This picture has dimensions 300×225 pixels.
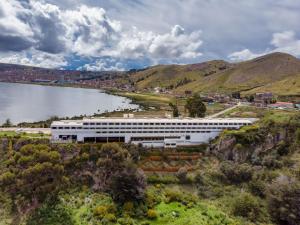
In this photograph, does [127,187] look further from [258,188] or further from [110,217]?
[258,188]

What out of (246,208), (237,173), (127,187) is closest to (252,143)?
(237,173)

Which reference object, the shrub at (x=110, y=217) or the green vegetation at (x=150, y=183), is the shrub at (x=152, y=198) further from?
the shrub at (x=110, y=217)

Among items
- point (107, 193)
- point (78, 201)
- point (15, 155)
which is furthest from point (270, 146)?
point (15, 155)

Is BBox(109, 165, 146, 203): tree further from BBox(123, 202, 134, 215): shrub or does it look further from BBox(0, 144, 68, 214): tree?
BBox(0, 144, 68, 214): tree

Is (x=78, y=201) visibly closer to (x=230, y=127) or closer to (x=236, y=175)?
(x=236, y=175)

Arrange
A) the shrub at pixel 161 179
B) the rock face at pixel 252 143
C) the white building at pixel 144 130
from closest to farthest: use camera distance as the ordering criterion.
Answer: the shrub at pixel 161 179 → the white building at pixel 144 130 → the rock face at pixel 252 143

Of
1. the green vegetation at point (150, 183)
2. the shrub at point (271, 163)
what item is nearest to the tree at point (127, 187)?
the green vegetation at point (150, 183)
